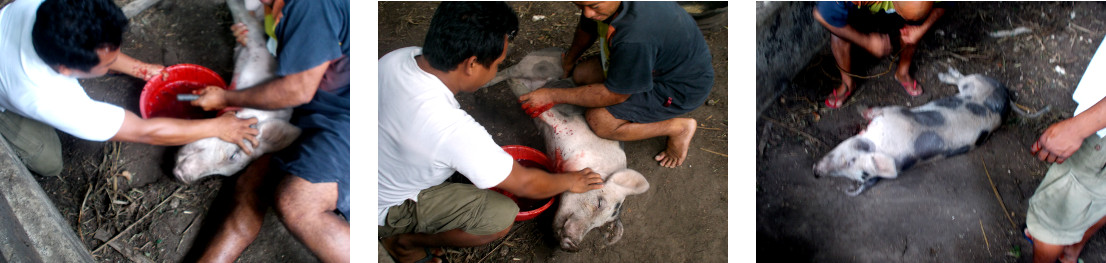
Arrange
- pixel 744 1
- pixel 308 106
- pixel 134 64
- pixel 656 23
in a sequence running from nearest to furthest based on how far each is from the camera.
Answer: pixel 134 64 < pixel 308 106 < pixel 656 23 < pixel 744 1

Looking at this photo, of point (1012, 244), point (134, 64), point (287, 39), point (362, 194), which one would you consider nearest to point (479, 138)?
point (362, 194)

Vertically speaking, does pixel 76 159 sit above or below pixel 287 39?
below

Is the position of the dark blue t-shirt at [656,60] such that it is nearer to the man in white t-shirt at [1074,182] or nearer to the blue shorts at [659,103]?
the blue shorts at [659,103]

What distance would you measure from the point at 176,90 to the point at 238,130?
20 centimetres

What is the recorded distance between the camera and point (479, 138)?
5.61ft

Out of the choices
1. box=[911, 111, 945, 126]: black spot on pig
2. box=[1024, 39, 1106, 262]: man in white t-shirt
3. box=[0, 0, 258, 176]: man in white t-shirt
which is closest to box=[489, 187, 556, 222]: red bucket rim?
box=[0, 0, 258, 176]: man in white t-shirt

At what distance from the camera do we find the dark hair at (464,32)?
1.66 m

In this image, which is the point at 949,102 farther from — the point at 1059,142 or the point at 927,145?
the point at 1059,142

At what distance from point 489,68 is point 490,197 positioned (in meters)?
0.44

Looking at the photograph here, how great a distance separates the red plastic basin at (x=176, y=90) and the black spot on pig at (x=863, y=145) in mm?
1807

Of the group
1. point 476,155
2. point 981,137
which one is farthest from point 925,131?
point 476,155

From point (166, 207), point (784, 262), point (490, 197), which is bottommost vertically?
point (784, 262)

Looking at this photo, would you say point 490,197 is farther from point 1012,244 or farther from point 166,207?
point 1012,244

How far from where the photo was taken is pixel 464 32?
166cm
